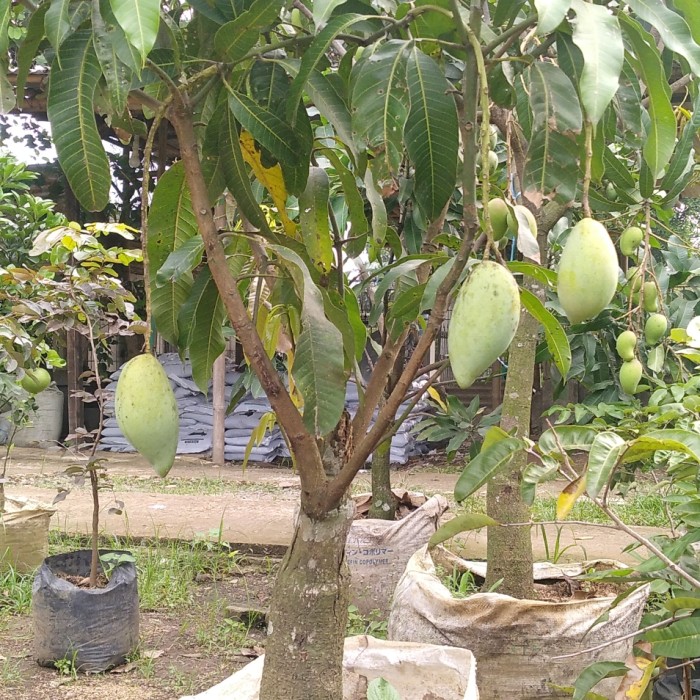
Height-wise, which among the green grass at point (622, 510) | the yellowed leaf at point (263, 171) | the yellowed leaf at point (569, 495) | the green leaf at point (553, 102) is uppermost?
the green leaf at point (553, 102)

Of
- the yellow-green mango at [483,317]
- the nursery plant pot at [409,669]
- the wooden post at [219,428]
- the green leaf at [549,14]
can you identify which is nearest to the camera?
the green leaf at [549,14]

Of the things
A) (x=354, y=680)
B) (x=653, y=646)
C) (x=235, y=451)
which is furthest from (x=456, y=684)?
(x=235, y=451)

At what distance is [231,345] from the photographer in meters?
6.28

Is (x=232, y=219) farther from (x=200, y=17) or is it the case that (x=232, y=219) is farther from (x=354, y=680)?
(x=354, y=680)

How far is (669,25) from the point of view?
681mm

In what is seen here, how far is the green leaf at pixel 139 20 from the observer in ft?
1.89

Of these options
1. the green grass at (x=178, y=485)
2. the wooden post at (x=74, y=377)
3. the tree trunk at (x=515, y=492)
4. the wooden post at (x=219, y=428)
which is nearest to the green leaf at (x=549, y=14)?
the tree trunk at (x=515, y=492)

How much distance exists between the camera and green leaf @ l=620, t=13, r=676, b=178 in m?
0.68

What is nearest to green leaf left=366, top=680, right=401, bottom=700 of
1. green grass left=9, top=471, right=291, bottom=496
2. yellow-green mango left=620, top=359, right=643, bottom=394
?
yellow-green mango left=620, top=359, right=643, bottom=394

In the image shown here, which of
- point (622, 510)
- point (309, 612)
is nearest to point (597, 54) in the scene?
point (309, 612)

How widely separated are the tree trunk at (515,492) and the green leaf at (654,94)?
101 centimetres

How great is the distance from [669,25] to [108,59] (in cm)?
51

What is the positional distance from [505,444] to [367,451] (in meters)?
0.19

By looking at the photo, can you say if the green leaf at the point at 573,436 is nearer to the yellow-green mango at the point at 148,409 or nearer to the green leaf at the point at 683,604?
the green leaf at the point at 683,604
